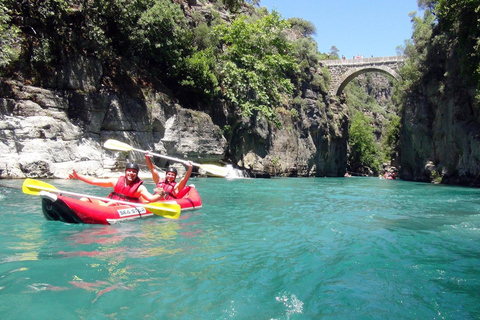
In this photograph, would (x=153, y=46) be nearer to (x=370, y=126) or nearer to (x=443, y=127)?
(x=443, y=127)

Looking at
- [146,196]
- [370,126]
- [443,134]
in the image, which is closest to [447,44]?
[443,134]

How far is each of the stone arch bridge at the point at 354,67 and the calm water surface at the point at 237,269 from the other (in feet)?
111

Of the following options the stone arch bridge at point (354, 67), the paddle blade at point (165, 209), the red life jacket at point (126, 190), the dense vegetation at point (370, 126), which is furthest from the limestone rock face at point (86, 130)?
the dense vegetation at point (370, 126)

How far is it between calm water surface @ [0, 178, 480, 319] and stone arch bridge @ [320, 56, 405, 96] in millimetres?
33787

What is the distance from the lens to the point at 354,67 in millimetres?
39438

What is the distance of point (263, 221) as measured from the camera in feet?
24.8

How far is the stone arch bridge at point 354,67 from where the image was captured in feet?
123

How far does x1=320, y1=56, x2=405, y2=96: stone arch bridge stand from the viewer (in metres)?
37.6

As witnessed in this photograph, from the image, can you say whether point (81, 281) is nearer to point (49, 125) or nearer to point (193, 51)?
point (49, 125)

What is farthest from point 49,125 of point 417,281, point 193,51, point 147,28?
point 417,281

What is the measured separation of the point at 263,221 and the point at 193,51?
637 inches

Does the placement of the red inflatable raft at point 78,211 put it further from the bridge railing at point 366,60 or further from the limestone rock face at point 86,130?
the bridge railing at point 366,60

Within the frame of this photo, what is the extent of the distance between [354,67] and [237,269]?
38700 millimetres

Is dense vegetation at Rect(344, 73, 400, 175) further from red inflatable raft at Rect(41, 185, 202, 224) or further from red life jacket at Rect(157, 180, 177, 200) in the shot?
red inflatable raft at Rect(41, 185, 202, 224)
